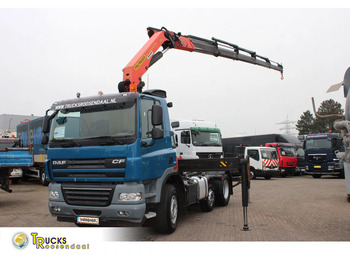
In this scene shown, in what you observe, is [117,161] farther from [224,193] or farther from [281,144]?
[281,144]

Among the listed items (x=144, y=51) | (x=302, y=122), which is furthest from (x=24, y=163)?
(x=302, y=122)

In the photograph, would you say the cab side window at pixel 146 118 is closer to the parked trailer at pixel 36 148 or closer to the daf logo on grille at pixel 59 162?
the daf logo on grille at pixel 59 162

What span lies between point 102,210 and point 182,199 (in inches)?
81.3

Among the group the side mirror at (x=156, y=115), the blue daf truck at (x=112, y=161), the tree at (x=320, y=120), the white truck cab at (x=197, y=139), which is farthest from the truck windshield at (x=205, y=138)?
the tree at (x=320, y=120)

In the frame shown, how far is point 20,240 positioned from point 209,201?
5018 mm

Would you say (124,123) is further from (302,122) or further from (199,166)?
(302,122)

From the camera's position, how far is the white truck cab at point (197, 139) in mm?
13766

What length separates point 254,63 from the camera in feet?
47.8

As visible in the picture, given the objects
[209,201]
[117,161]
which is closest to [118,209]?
[117,161]

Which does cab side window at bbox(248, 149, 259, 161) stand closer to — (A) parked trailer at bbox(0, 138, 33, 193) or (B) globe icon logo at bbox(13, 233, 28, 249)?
(A) parked trailer at bbox(0, 138, 33, 193)

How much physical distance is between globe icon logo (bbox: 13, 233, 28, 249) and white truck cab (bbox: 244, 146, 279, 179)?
667 inches

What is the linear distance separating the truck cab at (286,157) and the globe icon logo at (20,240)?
19.9m

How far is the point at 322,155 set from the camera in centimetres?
2100

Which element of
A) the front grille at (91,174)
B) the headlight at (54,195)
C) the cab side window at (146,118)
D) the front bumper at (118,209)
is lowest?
the front bumper at (118,209)
